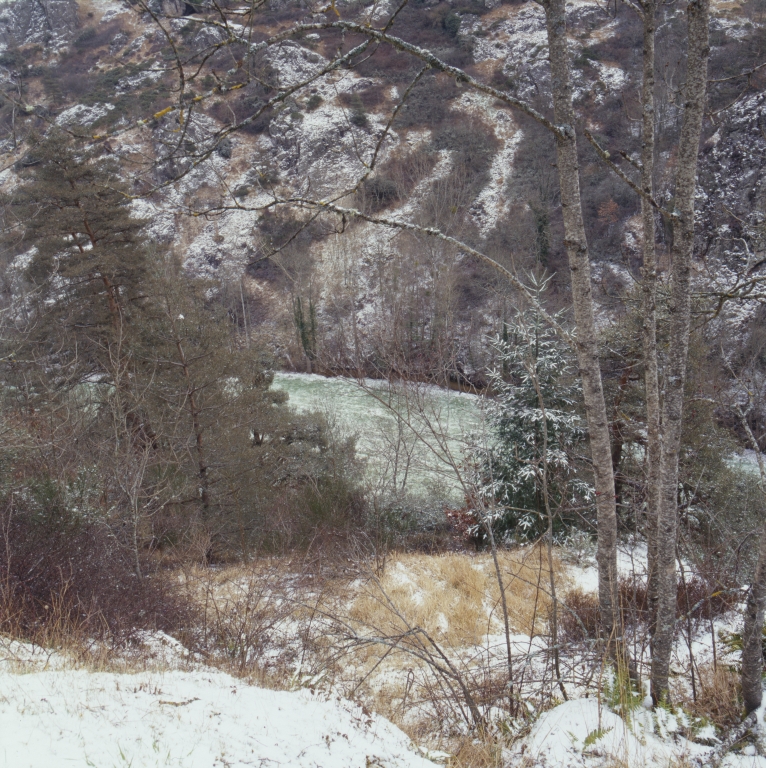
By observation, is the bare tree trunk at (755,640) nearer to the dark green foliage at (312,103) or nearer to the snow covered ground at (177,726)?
the snow covered ground at (177,726)

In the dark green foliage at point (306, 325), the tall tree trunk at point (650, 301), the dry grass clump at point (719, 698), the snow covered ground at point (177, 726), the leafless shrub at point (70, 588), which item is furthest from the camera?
the dark green foliage at point (306, 325)

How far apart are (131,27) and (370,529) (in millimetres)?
57186

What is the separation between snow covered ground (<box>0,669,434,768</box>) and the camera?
6.64 feet

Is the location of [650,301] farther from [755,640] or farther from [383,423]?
[383,423]

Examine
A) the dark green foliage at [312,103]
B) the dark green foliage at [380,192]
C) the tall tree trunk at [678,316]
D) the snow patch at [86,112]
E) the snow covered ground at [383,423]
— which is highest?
the dark green foliage at [312,103]

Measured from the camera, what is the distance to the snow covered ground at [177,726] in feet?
6.64

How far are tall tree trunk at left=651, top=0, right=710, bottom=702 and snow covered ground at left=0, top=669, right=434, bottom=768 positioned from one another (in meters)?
1.44

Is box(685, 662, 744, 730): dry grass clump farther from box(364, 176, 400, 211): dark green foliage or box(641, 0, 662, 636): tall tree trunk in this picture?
box(364, 176, 400, 211): dark green foliage

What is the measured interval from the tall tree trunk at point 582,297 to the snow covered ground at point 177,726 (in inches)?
55.9

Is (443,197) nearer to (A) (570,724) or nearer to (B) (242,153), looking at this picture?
(B) (242,153)

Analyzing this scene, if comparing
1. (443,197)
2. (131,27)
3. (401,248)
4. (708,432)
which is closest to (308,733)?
(708,432)

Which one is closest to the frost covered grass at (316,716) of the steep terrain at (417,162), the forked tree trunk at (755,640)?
the forked tree trunk at (755,640)

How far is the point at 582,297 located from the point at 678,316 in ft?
1.54

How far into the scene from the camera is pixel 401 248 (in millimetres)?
30047
